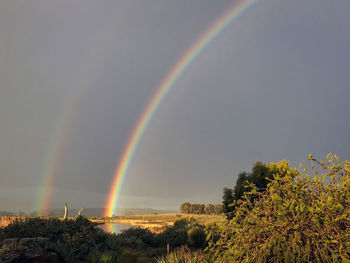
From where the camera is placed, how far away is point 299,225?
624 cm

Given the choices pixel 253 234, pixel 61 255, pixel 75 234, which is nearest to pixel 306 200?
pixel 253 234

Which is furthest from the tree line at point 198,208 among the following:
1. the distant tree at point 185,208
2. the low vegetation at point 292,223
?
the low vegetation at point 292,223

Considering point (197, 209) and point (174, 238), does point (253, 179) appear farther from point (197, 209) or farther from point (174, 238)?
point (197, 209)

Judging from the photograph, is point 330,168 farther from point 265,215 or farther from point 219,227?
point 219,227

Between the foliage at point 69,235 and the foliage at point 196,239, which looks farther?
the foliage at point 196,239

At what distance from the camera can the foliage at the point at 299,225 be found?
6027mm

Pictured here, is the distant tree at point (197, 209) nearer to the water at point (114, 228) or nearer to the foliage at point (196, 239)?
the water at point (114, 228)

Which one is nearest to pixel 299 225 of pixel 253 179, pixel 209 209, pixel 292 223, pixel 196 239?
pixel 292 223

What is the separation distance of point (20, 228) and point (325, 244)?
1831 cm

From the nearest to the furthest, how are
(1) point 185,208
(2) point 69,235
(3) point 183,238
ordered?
(2) point 69,235 → (3) point 183,238 → (1) point 185,208

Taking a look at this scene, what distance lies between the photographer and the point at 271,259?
21.4 feet

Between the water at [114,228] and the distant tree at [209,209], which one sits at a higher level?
the water at [114,228]

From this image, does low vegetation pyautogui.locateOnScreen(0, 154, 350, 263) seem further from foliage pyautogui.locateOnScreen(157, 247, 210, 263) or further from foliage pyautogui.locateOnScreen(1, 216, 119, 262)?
foliage pyautogui.locateOnScreen(1, 216, 119, 262)

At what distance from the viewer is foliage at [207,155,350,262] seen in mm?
6027
